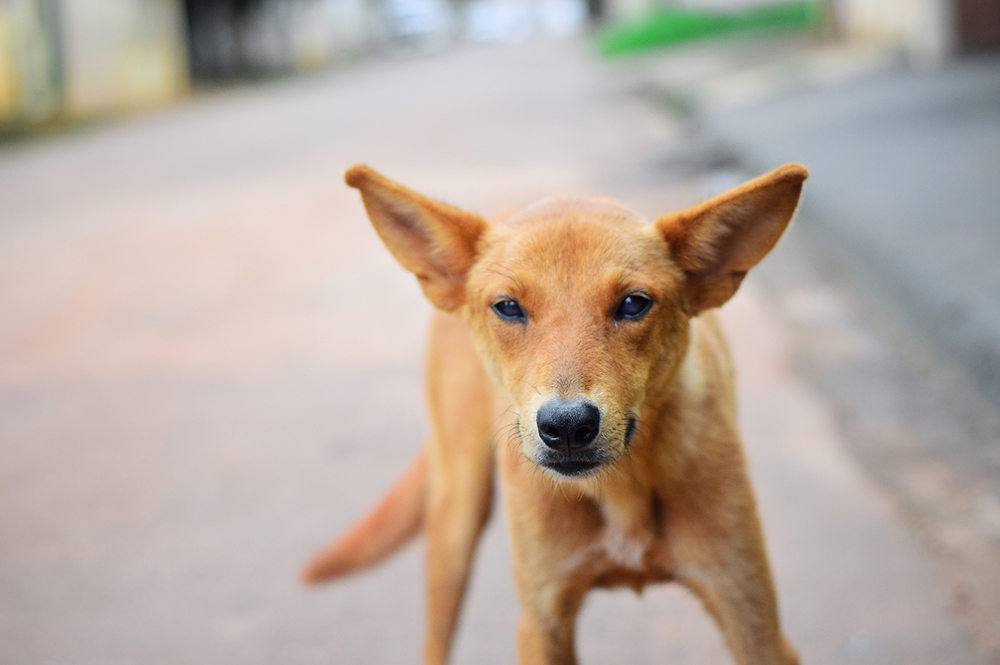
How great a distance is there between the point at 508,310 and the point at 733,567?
786mm

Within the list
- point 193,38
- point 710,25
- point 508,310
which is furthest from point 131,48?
point 508,310

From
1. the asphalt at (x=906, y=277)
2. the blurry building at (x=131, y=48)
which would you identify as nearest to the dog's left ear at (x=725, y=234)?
the asphalt at (x=906, y=277)

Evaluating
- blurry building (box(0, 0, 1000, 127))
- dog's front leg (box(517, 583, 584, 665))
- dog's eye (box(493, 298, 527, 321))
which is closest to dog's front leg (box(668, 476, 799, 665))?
dog's front leg (box(517, 583, 584, 665))

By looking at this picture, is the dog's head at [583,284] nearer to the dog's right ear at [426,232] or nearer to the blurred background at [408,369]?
the dog's right ear at [426,232]

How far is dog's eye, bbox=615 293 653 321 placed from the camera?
2336mm

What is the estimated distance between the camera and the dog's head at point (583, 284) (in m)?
2.17

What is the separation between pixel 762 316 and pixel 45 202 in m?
8.35

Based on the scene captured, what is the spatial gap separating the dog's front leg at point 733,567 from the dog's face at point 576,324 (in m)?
0.32

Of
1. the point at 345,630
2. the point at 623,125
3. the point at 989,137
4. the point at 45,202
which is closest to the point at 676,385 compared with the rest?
the point at 345,630

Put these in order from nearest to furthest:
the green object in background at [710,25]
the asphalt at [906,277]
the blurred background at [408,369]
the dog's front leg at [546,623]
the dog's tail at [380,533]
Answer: the dog's front leg at [546,623] → the dog's tail at [380,533] → the blurred background at [408,369] → the asphalt at [906,277] → the green object in background at [710,25]

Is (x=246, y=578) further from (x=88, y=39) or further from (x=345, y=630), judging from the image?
(x=88, y=39)

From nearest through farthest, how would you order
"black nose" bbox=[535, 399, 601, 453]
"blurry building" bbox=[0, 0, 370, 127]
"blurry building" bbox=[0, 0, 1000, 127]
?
"black nose" bbox=[535, 399, 601, 453] → "blurry building" bbox=[0, 0, 1000, 127] → "blurry building" bbox=[0, 0, 370, 127]

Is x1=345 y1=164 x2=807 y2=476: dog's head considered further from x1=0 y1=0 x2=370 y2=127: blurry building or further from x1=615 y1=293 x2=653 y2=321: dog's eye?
x1=0 y1=0 x2=370 y2=127: blurry building

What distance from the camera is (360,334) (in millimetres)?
6352
